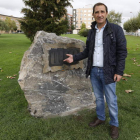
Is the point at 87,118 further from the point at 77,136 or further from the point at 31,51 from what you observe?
the point at 31,51

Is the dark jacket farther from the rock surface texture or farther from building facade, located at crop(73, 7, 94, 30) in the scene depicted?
building facade, located at crop(73, 7, 94, 30)

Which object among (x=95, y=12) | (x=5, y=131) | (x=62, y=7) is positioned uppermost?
(x=62, y=7)

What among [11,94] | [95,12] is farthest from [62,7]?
[95,12]

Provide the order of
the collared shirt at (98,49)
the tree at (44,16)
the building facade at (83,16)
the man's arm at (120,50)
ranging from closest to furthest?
1. the man's arm at (120,50)
2. the collared shirt at (98,49)
3. the tree at (44,16)
4. the building facade at (83,16)

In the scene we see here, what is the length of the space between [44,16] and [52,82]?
466 inches

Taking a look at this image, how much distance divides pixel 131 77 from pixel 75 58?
12.1 feet

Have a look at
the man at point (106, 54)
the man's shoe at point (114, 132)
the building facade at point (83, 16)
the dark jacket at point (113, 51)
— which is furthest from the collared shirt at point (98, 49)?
the building facade at point (83, 16)

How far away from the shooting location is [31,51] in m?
2.87

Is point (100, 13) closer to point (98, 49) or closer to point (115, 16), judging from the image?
point (98, 49)

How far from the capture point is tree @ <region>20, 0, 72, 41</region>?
12.6 meters

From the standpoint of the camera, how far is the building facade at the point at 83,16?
77.6 metres

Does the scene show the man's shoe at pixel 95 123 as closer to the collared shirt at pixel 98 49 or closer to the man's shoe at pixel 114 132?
the man's shoe at pixel 114 132

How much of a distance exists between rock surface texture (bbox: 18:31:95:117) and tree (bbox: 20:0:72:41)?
1023 centimetres

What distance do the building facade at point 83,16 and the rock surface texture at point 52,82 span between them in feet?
252
